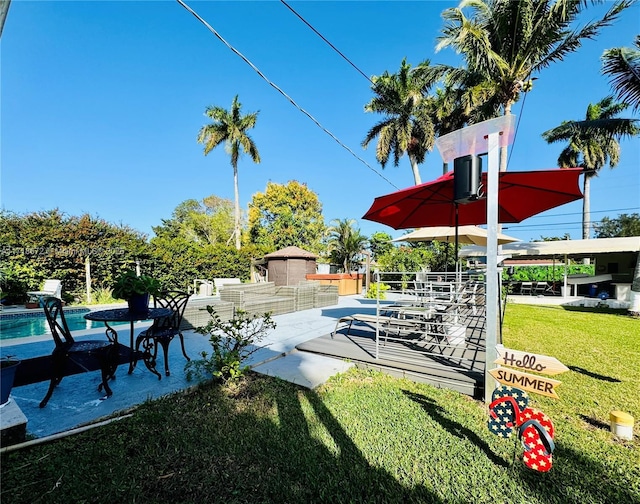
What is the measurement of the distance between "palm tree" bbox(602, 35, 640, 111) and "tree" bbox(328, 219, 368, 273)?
12782 millimetres

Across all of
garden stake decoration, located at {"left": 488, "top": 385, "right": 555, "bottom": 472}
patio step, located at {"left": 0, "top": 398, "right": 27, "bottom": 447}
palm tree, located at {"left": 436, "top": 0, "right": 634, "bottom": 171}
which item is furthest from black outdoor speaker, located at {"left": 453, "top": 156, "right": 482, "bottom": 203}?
palm tree, located at {"left": 436, "top": 0, "right": 634, "bottom": 171}

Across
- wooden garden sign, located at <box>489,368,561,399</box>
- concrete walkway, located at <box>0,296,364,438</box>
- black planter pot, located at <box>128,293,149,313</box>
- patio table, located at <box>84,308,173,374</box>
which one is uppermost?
black planter pot, located at <box>128,293,149,313</box>

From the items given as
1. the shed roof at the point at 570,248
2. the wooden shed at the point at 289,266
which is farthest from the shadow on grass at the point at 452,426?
the wooden shed at the point at 289,266

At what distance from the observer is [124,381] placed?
3689 millimetres

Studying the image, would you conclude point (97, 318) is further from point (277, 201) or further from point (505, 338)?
point (277, 201)

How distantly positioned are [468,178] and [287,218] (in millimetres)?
24262

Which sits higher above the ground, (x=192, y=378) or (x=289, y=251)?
(x=289, y=251)

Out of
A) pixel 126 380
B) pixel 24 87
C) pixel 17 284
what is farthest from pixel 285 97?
pixel 17 284

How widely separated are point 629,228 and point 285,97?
1577 inches

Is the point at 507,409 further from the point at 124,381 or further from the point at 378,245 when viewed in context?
the point at 378,245

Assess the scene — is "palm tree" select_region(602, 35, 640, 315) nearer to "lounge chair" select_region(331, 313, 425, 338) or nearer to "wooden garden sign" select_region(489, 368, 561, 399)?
"lounge chair" select_region(331, 313, 425, 338)

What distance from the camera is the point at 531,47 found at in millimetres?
10727

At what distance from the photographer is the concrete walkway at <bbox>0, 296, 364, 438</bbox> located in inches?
112

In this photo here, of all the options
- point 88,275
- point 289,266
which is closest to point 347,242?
point 289,266
